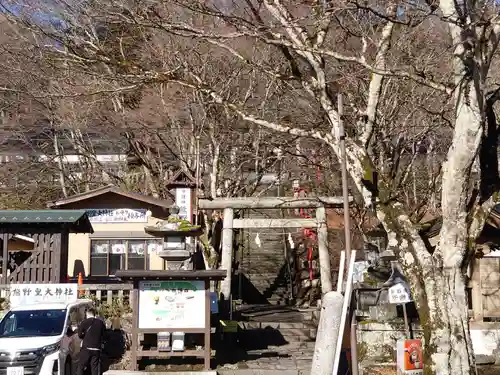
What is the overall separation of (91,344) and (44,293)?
3.59m

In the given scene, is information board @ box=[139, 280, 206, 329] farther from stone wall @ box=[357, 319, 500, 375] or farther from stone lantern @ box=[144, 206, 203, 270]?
stone wall @ box=[357, 319, 500, 375]

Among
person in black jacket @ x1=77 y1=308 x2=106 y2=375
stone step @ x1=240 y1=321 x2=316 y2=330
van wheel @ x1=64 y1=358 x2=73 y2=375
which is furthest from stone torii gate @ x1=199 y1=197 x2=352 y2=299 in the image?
van wheel @ x1=64 y1=358 x2=73 y2=375

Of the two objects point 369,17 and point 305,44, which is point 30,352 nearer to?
point 305,44

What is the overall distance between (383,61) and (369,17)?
11.7 feet

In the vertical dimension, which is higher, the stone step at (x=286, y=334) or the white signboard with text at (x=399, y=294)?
the white signboard with text at (x=399, y=294)

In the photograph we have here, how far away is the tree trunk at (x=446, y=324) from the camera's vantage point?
8.27m

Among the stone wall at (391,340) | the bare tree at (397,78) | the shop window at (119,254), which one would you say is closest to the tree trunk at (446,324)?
the bare tree at (397,78)

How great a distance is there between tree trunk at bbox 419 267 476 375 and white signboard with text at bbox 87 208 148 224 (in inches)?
600

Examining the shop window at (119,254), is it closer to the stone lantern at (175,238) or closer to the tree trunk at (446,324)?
the stone lantern at (175,238)

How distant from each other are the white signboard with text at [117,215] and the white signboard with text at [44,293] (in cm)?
721

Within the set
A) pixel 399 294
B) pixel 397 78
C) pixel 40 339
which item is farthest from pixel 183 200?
pixel 397 78

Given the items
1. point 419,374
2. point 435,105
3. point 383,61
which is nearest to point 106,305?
point 419,374

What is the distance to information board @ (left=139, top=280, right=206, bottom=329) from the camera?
13.2 meters

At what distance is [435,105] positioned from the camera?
59.7 feet
